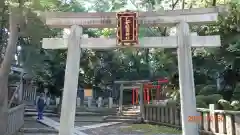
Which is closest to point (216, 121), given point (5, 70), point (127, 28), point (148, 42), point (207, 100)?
point (207, 100)

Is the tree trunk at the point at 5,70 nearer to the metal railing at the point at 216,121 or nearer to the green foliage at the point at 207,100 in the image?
the metal railing at the point at 216,121

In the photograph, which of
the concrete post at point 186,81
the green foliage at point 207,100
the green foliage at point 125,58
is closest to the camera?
the concrete post at point 186,81

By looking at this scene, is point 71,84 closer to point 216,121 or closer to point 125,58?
point 216,121

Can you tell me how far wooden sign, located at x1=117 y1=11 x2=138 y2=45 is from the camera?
763cm

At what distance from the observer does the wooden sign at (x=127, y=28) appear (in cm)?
763

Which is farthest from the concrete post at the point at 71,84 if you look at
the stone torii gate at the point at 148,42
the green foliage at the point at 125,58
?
the green foliage at the point at 125,58

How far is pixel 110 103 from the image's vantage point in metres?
24.5

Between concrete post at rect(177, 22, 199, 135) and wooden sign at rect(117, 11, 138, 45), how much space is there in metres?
1.33

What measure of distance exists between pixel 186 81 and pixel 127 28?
2291 millimetres

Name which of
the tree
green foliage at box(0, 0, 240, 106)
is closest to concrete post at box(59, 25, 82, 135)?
green foliage at box(0, 0, 240, 106)

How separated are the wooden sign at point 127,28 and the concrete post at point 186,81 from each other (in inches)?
52.3

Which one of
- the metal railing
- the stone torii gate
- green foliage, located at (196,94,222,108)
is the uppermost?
the stone torii gate

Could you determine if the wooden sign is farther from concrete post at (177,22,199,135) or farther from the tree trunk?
the tree trunk

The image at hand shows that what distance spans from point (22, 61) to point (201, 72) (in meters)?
10.9
